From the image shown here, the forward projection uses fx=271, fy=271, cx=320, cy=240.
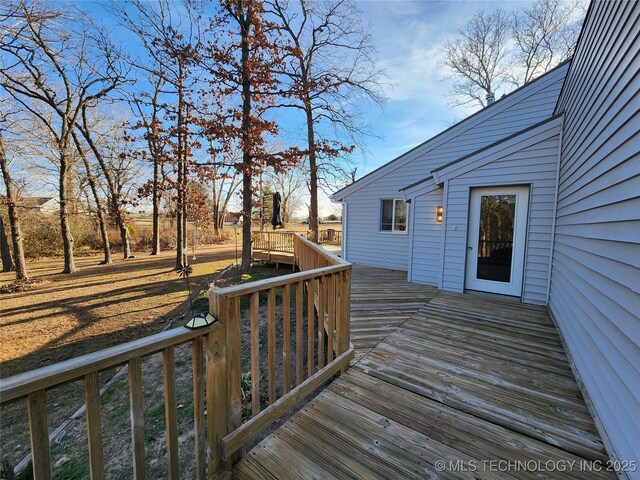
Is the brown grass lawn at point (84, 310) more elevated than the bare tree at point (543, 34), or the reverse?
the bare tree at point (543, 34)

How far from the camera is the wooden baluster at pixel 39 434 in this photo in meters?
0.92

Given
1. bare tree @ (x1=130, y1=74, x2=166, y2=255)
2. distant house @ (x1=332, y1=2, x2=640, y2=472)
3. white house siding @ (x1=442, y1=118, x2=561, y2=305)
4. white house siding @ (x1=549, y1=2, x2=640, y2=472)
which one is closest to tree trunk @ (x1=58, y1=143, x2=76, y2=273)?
bare tree @ (x1=130, y1=74, x2=166, y2=255)

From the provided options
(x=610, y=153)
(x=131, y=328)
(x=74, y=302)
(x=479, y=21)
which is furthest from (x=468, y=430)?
(x=479, y=21)

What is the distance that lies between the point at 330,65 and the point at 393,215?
7908 mm

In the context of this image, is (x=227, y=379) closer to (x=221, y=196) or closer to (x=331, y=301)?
(x=331, y=301)

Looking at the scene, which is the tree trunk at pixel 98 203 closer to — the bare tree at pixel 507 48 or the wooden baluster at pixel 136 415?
the wooden baluster at pixel 136 415

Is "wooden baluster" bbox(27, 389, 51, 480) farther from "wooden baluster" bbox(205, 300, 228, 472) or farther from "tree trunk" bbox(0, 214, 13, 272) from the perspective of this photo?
"tree trunk" bbox(0, 214, 13, 272)

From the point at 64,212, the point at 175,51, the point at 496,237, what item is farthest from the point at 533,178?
the point at 64,212

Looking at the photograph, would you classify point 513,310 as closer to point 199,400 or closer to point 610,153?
point 610,153

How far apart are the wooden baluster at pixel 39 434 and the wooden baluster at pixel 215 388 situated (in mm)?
617

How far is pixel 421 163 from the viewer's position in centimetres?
823

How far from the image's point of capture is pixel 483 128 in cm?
722

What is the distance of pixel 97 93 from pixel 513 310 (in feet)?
48.5

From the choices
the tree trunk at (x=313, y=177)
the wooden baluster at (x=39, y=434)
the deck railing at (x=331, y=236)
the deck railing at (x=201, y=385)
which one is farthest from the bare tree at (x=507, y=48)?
the wooden baluster at (x=39, y=434)
